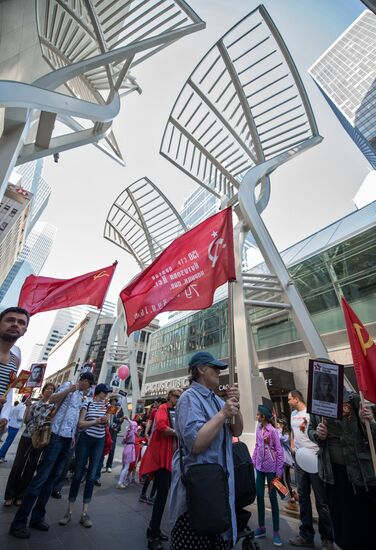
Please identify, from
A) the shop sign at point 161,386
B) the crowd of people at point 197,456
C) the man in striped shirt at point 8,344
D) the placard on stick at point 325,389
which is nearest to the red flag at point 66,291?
the crowd of people at point 197,456

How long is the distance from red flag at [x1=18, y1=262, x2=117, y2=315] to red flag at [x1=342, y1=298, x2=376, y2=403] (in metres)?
5.30

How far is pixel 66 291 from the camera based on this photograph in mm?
7246

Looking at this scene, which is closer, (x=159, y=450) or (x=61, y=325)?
(x=159, y=450)

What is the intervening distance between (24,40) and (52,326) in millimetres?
161092

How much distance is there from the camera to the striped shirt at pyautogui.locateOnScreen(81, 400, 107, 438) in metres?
4.27

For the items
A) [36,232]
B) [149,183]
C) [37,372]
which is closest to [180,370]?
[149,183]

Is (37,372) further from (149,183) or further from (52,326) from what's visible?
(52,326)

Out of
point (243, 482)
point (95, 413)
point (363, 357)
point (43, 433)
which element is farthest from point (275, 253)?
point (243, 482)

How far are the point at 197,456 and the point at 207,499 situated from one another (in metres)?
0.26

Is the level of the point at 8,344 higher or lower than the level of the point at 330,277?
lower

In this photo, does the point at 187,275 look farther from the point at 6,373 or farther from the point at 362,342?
the point at 6,373

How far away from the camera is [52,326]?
150875mm

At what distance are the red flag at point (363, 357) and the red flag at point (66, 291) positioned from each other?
530cm

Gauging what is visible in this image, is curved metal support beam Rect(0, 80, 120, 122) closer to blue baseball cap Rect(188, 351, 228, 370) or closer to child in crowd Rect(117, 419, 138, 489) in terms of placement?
blue baseball cap Rect(188, 351, 228, 370)
